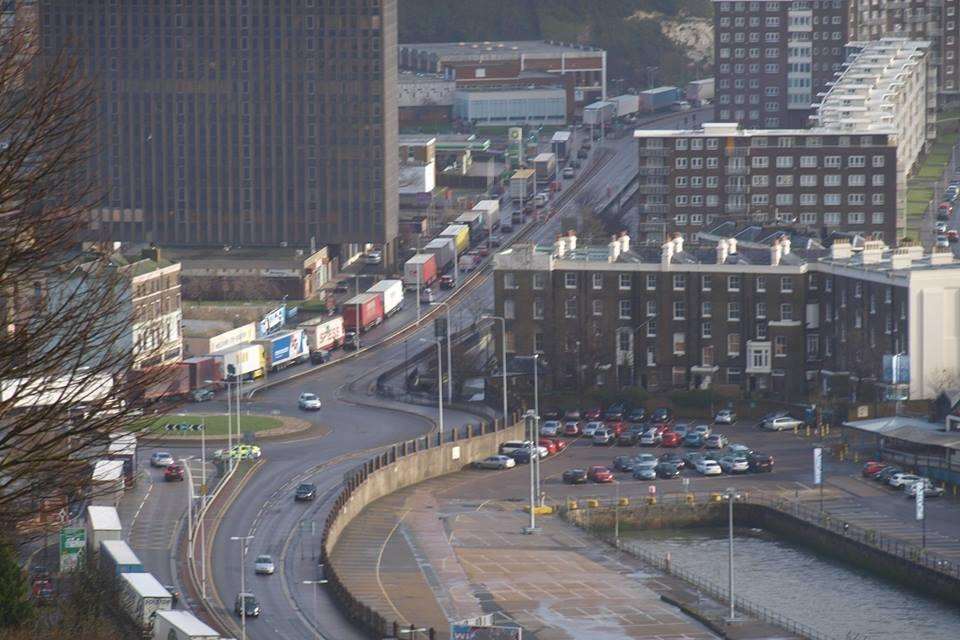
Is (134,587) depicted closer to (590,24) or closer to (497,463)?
(497,463)

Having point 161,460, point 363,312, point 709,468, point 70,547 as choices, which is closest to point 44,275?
point 70,547

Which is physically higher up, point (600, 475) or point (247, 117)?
point (247, 117)

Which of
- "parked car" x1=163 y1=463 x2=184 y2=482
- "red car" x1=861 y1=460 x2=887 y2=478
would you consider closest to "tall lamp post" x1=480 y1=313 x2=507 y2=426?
"red car" x1=861 y1=460 x2=887 y2=478

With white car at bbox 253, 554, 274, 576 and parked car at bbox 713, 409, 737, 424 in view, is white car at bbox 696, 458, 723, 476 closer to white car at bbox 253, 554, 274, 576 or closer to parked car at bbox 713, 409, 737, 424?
parked car at bbox 713, 409, 737, 424

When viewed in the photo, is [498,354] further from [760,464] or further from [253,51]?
[253,51]

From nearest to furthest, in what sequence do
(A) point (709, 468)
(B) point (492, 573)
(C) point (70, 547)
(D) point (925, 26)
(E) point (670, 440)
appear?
(C) point (70, 547)
(B) point (492, 573)
(A) point (709, 468)
(E) point (670, 440)
(D) point (925, 26)
